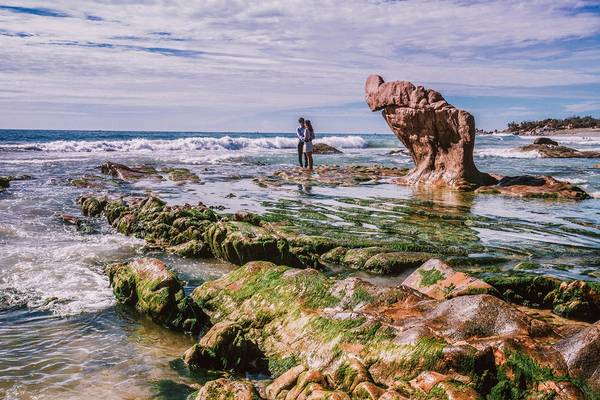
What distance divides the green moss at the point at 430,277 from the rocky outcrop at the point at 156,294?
3.27m

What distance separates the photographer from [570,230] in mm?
13484

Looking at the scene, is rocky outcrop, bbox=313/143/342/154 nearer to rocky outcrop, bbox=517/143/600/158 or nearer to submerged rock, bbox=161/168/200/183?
rocky outcrop, bbox=517/143/600/158

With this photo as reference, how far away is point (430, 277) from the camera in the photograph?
26.4 ft

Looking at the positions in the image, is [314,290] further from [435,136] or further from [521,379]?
[435,136]

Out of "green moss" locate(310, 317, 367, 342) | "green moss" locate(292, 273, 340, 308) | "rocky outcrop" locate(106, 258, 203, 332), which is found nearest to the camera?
"green moss" locate(310, 317, 367, 342)

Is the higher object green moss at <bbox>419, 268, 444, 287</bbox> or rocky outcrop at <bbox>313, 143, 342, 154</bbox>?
rocky outcrop at <bbox>313, 143, 342, 154</bbox>

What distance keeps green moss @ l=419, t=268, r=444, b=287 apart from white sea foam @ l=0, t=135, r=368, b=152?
2134 inches

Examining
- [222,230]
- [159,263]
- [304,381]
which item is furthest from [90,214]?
[304,381]

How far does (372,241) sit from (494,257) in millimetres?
2468

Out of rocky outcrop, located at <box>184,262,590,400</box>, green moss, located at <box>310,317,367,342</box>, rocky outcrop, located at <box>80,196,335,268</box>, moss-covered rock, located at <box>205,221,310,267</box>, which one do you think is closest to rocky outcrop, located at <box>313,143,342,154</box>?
rocky outcrop, located at <box>80,196,335,268</box>

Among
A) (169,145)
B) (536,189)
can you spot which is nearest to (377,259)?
(536,189)

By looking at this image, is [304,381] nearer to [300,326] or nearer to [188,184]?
[300,326]

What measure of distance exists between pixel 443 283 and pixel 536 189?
14.4 m

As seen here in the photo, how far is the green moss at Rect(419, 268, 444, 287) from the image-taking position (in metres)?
7.92
